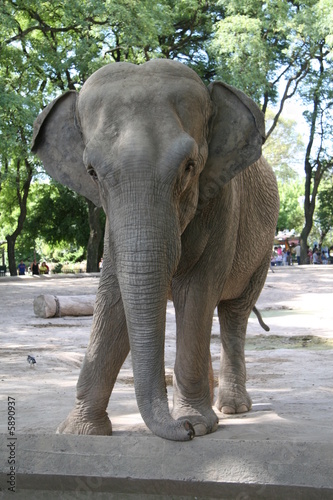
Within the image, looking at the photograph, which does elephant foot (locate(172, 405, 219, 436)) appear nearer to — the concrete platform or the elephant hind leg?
the concrete platform

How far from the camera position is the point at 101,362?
5.11m

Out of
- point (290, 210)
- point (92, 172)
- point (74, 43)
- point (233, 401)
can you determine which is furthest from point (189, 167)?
point (290, 210)

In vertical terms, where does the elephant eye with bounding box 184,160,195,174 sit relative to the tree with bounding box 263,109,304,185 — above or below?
below

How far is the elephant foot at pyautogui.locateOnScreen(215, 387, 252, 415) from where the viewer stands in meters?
6.37

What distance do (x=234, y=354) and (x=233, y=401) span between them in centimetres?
48

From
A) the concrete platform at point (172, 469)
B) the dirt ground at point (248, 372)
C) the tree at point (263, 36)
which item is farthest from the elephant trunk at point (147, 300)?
the tree at point (263, 36)

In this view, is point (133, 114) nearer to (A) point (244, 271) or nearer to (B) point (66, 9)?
(A) point (244, 271)

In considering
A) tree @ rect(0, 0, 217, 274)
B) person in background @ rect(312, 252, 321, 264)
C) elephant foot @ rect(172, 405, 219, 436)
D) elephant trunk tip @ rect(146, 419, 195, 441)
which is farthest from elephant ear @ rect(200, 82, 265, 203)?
person in background @ rect(312, 252, 321, 264)

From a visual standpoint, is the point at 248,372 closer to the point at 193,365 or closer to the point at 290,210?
the point at 193,365

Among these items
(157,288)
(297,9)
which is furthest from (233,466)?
(297,9)

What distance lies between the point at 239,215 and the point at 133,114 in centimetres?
166

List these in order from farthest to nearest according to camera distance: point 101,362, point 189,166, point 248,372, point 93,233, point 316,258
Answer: point 316,258, point 93,233, point 248,372, point 101,362, point 189,166

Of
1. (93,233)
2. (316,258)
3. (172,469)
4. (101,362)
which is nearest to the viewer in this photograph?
(172,469)

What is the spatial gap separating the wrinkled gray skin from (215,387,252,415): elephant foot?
0.03m
